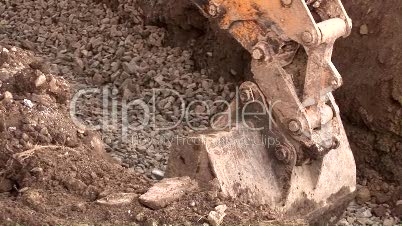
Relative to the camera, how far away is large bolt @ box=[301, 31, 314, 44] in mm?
4324

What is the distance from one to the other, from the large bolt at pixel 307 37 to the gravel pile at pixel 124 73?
5.07 feet

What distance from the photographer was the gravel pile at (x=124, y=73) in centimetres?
578

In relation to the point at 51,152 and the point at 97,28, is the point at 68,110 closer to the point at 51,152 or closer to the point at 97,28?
the point at 51,152

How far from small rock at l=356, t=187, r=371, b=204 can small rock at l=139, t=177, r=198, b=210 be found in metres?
1.89

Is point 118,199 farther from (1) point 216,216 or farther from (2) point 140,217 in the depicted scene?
(1) point 216,216

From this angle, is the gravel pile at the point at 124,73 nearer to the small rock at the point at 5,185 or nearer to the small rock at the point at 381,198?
the small rock at the point at 381,198

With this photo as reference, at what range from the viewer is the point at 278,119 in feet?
15.6

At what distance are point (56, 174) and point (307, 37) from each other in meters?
1.59

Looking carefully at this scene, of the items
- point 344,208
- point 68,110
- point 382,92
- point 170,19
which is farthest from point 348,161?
point 170,19

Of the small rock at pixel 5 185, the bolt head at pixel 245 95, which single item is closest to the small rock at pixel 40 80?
the small rock at pixel 5 185

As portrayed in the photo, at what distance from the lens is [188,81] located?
22.6 feet

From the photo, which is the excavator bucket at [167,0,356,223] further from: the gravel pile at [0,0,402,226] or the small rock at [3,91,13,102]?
the small rock at [3,91,13,102]

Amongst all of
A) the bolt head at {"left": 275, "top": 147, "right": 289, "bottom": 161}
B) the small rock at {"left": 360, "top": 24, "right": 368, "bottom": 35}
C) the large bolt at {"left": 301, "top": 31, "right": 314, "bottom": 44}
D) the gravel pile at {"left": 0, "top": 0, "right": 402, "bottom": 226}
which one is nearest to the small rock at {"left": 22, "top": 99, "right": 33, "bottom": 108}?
the gravel pile at {"left": 0, "top": 0, "right": 402, "bottom": 226}

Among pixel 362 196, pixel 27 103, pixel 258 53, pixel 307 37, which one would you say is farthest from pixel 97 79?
pixel 307 37
